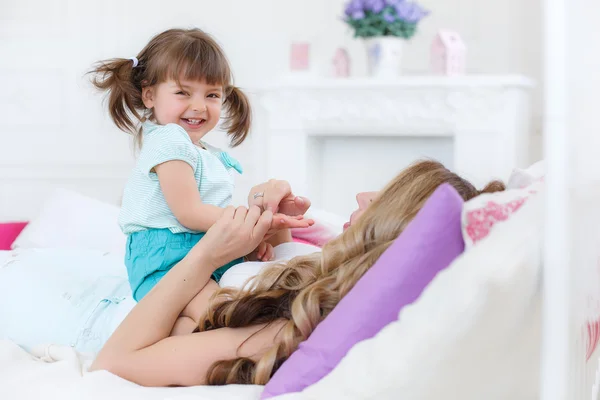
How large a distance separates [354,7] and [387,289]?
292 centimetres

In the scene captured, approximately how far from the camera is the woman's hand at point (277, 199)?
1542mm

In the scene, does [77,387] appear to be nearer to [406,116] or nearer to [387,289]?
[387,289]

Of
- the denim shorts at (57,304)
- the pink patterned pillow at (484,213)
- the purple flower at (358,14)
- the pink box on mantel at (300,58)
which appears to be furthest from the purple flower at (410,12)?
the pink patterned pillow at (484,213)

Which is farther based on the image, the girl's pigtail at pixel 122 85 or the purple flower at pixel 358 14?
the purple flower at pixel 358 14

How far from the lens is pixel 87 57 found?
423 centimetres

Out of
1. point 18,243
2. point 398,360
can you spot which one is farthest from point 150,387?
point 18,243

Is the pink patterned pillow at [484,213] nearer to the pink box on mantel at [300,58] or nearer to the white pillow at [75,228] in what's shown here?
the white pillow at [75,228]

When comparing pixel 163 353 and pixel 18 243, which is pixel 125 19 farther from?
pixel 163 353

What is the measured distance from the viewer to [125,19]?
168 inches

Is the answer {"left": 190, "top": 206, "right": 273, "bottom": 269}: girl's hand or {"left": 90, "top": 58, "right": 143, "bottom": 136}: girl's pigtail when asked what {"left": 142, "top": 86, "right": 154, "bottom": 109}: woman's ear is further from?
{"left": 190, "top": 206, "right": 273, "bottom": 269}: girl's hand

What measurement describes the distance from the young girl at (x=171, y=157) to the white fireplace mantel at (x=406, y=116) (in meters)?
1.96

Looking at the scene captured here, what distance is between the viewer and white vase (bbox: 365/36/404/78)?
3.70 meters

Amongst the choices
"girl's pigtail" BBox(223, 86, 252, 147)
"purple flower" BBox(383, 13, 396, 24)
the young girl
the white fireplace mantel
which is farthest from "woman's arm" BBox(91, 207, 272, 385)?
"purple flower" BBox(383, 13, 396, 24)

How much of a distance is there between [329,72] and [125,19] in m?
1.12
